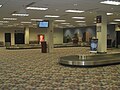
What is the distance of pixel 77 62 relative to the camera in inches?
487

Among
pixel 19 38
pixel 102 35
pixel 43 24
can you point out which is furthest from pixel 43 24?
pixel 19 38

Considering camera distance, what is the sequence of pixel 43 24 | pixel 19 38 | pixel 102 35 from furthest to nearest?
1. pixel 19 38
2. pixel 43 24
3. pixel 102 35

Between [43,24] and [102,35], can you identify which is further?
[43,24]

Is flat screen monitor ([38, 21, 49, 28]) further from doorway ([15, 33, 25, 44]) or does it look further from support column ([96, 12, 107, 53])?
doorway ([15, 33, 25, 44])

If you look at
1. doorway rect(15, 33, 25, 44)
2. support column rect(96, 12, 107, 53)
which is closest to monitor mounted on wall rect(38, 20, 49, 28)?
support column rect(96, 12, 107, 53)

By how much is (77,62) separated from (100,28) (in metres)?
8.22

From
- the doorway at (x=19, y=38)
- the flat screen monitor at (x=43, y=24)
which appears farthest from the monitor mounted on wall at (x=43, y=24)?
the doorway at (x=19, y=38)

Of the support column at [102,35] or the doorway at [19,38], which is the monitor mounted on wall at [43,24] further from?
the doorway at [19,38]

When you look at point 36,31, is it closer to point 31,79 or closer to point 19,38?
point 19,38

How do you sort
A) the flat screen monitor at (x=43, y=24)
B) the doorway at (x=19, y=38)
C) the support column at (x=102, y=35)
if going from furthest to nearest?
the doorway at (x=19, y=38), the flat screen monitor at (x=43, y=24), the support column at (x=102, y=35)

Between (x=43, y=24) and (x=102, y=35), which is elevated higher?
(x=43, y=24)

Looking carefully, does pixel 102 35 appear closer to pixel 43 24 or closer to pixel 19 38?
pixel 43 24

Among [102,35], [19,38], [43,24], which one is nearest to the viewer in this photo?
[102,35]

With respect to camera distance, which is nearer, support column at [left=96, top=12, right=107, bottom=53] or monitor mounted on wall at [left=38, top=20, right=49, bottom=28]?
support column at [left=96, top=12, right=107, bottom=53]
